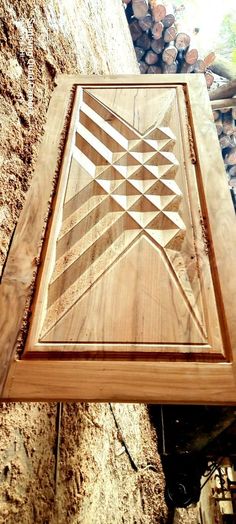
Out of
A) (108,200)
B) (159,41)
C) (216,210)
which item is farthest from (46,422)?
(159,41)

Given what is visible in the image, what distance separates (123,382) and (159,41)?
657 centimetres

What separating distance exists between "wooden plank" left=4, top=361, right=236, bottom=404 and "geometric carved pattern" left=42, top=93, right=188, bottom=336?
0.14 m

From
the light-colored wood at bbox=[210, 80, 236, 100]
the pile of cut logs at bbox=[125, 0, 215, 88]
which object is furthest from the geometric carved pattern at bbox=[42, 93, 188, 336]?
the pile of cut logs at bbox=[125, 0, 215, 88]

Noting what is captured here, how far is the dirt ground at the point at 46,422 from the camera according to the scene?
133 cm

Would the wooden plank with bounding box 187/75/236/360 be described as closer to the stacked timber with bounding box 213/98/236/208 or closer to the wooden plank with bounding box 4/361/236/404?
the wooden plank with bounding box 4/361/236/404

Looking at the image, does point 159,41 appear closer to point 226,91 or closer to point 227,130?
point 226,91

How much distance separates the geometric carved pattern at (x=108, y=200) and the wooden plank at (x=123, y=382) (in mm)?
139

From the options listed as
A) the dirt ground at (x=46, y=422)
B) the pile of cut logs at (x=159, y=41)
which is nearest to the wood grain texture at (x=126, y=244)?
the dirt ground at (x=46, y=422)

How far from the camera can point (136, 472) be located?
3.04 metres

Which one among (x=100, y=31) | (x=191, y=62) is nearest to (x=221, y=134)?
(x=191, y=62)

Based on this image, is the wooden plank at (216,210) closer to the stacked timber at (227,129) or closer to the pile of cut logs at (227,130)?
the stacked timber at (227,129)

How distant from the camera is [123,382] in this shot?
88 centimetres

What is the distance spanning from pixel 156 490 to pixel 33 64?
400 cm

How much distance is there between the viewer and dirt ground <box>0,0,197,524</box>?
1.33 metres
